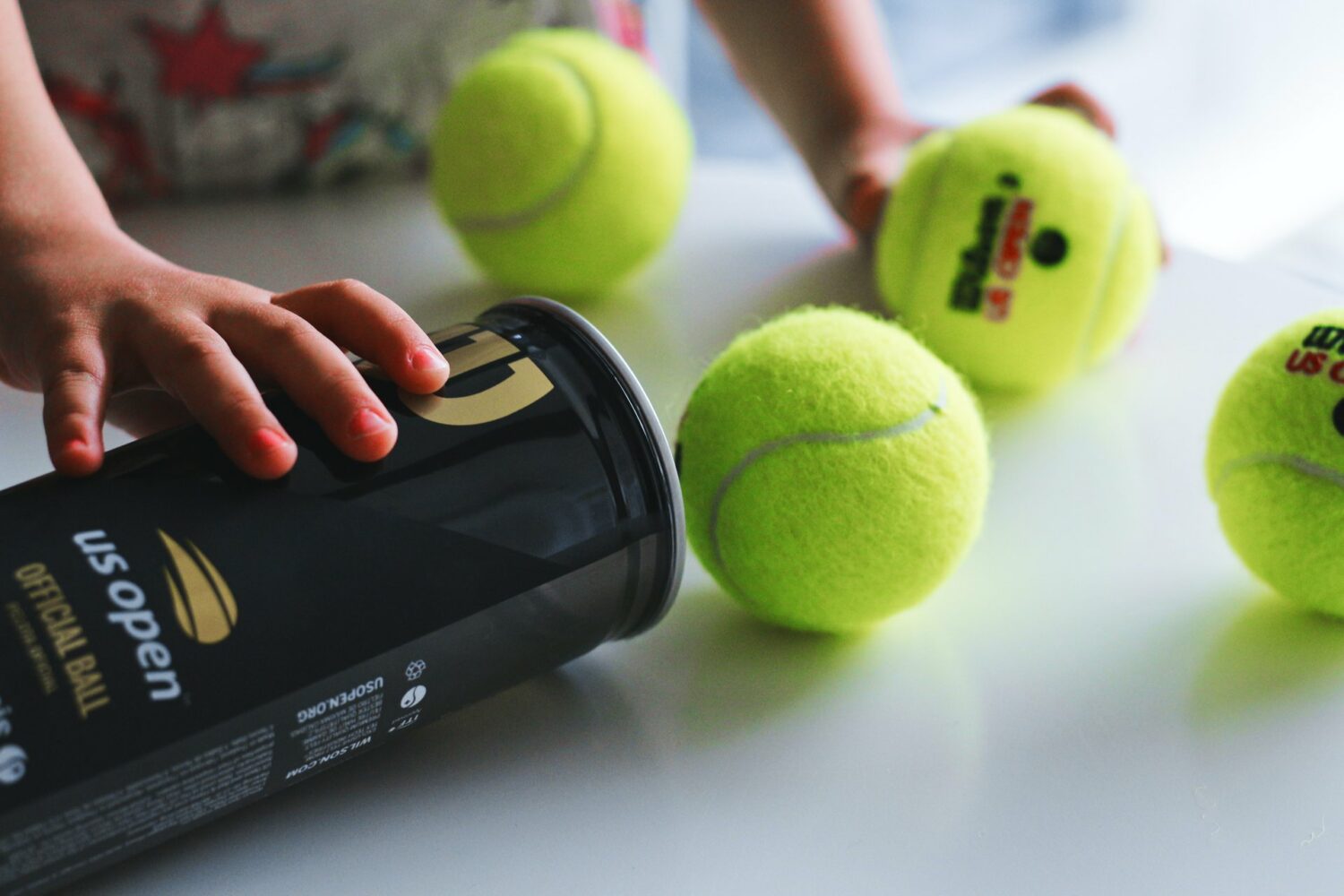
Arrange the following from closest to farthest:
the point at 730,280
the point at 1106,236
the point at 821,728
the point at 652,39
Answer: the point at 821,728 < the point at 1106,236 < the point at 730,280 < the point at 652,39

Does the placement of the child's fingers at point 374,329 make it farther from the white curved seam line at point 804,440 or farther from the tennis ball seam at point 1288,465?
the tennis ball seam at point 1288,465

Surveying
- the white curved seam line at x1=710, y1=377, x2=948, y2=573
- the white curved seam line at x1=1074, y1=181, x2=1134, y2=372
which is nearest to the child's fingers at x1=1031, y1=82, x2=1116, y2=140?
the white curved seam line at x1=1074, y1=181, x2=1134, y2=372

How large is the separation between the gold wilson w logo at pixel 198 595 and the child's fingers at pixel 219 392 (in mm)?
52

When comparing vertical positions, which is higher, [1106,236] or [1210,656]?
[1106,236]

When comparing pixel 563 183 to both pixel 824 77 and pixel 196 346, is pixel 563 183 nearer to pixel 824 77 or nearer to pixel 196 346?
pixel 824 77

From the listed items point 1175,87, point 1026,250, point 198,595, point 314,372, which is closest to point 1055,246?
point 1026,250

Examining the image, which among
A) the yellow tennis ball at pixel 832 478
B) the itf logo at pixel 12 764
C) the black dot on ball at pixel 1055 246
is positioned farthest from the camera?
the black dot on ball at pixel 1055 246

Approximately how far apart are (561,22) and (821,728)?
3.42 feet

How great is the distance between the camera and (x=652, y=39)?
72.1 inches

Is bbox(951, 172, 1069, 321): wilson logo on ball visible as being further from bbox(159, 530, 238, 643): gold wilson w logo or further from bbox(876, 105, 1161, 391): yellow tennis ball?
bbox(159, 530, 238, 643): gold wilson w logo

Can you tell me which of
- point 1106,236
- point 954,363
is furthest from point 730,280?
point 1106,236

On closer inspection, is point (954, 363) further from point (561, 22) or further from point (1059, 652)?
point (561, 22)

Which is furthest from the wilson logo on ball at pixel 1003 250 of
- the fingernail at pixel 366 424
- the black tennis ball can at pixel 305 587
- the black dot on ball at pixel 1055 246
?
the fingernail at pixel 366 424

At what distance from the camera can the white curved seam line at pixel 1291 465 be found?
2.48 ft
